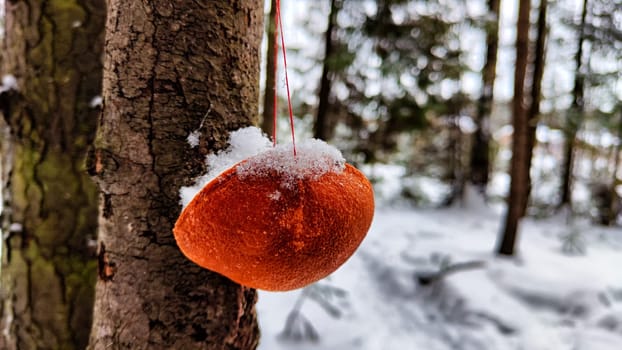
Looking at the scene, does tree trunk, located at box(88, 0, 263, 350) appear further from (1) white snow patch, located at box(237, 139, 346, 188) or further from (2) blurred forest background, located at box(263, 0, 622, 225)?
(2) blurred forest background, located at box(263, 0, 622, 225)

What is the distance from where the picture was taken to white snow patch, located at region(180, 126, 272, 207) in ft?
2.16

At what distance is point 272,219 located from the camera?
1.77 feet

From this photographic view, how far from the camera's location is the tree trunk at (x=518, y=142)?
3254mm

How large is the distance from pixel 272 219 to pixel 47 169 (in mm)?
1103

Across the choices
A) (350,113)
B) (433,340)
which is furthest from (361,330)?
(350,113)

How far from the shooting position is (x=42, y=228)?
49.4 inches

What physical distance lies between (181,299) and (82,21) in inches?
43.2

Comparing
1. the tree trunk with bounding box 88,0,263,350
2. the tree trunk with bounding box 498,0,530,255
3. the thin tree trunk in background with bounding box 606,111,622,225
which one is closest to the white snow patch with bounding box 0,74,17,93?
the tree trunk with bounding box 88,0,263,350

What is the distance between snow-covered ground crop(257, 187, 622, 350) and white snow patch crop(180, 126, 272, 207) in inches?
69.2

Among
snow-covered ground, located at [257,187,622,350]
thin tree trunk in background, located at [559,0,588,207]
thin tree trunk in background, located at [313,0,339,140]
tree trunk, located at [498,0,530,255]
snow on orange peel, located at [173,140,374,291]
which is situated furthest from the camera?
thin tree trunk in background, located at [559,0,588,207]

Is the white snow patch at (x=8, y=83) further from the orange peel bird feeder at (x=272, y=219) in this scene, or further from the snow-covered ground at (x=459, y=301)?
the snow-covered ground at (x=459, y=301)

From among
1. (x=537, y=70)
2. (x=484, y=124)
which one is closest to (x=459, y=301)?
(x=484, y=124)

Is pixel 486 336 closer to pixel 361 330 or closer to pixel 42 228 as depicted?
pixel 361 330

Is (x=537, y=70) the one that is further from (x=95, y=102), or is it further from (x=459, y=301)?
(x=95, y=102)
